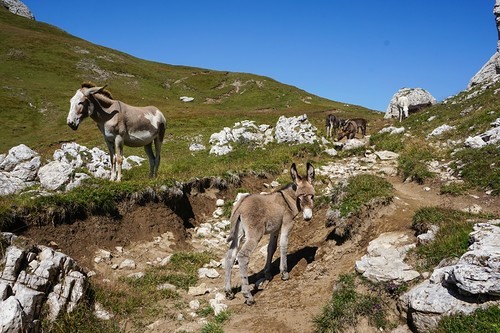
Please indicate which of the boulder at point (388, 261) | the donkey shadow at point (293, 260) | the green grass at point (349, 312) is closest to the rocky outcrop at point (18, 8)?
the donkey shadow at point (293, 260)

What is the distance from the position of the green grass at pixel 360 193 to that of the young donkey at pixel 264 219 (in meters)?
1.78

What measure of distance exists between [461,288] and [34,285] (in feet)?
24.7

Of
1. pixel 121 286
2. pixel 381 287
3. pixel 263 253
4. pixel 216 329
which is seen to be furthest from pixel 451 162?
pixel 121 286

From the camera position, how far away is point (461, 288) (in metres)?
5.54

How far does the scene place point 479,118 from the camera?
66.2ft

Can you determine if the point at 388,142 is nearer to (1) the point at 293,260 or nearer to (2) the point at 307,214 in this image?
(1) the point at 293,260

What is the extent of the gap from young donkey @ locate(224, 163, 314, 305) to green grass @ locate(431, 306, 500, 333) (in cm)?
371

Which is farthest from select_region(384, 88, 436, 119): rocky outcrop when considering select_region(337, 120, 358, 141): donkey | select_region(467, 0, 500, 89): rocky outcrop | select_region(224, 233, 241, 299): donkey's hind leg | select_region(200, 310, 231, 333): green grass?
select_region(200, 310, 231, 333): green grass

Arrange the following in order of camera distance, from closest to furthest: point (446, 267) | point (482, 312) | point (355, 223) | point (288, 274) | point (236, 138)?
point (482, 312), point (446, 267), point (288, 274), point (355, 223), point (236, 138)

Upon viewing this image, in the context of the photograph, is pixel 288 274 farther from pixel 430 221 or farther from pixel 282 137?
pixel 282 137

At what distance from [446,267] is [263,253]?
19.3 ft

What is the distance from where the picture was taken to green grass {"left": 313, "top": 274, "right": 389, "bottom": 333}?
6.47 metres

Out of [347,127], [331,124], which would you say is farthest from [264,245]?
[331,124]

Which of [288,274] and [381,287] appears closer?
[381,287]
